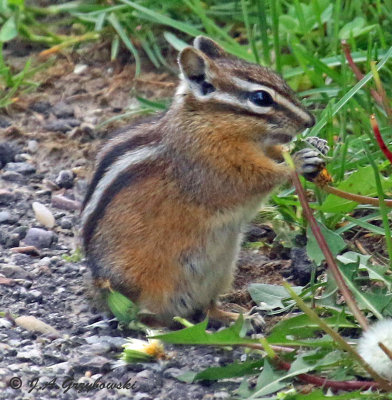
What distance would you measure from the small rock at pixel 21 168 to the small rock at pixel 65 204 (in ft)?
1.27

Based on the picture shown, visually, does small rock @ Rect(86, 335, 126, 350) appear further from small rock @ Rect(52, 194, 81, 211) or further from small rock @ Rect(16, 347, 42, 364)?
small rock @ Rect(52, 194, 81, 211)

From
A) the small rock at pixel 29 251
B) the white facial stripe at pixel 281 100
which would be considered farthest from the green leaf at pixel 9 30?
the white facial stripe at pixel 281 100

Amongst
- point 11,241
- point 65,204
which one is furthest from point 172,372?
point 65,204

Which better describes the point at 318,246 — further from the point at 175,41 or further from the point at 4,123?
the point at 4,123

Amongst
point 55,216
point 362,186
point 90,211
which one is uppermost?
point 362,186

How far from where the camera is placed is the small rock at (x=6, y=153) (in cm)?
571

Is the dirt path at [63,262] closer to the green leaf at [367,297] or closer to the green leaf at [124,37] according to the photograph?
the green leaf at [124,37]

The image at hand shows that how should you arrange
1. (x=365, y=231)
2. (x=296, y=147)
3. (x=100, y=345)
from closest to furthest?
(x=100, y=345)
(x=296, y=147)
(x=365, y=231)

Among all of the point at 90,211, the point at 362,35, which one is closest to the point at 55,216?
the point at 90,211

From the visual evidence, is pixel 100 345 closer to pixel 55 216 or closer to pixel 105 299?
pixel 105 299

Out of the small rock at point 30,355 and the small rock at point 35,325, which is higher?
the small rock at point 30,355

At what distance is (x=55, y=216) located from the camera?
5164 millimetres

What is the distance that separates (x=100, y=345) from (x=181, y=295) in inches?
20.1

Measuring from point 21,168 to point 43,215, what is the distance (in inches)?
24.7
